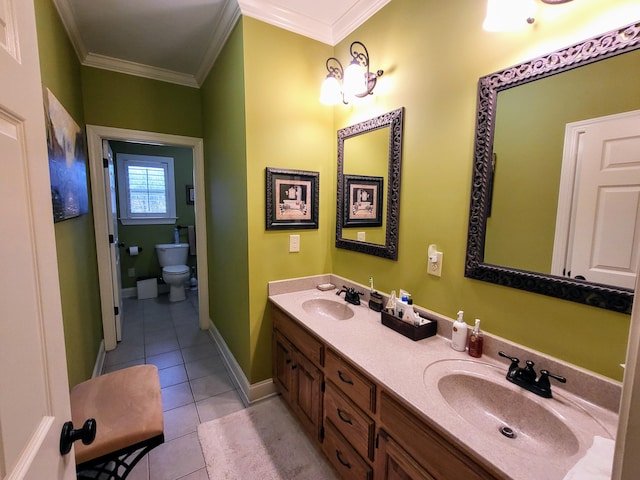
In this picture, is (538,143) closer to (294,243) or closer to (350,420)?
(350,420)

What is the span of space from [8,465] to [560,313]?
4.96 feet

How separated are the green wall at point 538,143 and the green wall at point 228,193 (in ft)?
4.87

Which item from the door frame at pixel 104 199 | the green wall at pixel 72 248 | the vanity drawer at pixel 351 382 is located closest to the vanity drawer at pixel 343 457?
the vanity drawer at pixel 351 382

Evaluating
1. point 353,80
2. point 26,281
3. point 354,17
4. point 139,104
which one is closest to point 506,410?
point 26,281

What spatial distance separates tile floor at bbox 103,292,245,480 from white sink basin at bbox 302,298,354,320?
0.91 metres

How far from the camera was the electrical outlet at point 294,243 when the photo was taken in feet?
7.04

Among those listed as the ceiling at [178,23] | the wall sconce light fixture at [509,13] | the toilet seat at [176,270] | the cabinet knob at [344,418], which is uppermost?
the ceiling at [178,23]

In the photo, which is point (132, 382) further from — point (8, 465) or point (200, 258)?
point (200, 258)

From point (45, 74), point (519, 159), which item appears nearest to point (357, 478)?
point (519, 159)

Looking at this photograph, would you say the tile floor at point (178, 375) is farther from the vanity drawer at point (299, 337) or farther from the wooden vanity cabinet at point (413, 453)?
the wooden vanity cabinet at point (413, 453)

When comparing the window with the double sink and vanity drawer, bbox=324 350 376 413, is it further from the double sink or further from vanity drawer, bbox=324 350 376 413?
the double sink

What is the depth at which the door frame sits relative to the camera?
103 inches

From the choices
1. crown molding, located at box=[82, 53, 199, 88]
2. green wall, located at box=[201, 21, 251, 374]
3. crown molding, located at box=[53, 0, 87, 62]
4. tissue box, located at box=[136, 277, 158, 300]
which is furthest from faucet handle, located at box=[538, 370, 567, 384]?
tissue box, located at box=[136, 277, 158, 300]

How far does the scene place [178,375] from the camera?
8.02 feet
